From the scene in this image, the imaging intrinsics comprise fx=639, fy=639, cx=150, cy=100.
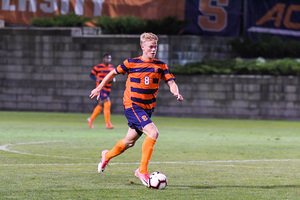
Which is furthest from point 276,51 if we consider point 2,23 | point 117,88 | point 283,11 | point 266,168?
point 266,168

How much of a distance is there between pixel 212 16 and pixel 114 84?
5.32 meters

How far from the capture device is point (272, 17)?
28.4 meters

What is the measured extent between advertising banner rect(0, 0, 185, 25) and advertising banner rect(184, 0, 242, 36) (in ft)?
1.61

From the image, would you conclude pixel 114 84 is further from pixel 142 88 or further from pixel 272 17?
pixel 142 88

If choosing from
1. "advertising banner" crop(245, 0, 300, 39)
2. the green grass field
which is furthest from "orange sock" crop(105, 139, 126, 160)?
"advertising banner" crop(245, 0, 300, 39)

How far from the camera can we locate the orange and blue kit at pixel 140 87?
8.46 metres

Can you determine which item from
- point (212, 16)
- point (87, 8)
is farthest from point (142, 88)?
point (87, 8)

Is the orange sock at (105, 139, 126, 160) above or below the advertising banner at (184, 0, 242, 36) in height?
below

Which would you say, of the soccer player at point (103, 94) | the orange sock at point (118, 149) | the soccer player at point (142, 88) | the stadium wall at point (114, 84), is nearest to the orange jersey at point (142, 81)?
the soccer player at point (142, 88)

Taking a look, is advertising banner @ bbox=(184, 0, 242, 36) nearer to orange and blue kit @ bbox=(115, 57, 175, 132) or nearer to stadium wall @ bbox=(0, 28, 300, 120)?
stadium wall @ bbox=(0, 28, 300, 120)

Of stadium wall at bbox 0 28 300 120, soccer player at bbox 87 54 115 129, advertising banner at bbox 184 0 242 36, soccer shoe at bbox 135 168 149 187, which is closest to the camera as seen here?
soccer shoe at bbox 135 168 149 187

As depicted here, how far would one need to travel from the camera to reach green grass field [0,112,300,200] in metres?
7.37

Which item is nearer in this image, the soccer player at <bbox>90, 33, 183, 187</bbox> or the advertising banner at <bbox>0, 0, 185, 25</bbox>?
the soccer player at <bbox>90, 33, 183, 187</bbox>

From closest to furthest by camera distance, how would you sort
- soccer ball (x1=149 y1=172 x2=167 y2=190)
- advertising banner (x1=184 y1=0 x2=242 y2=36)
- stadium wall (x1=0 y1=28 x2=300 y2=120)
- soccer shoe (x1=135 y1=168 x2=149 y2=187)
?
soccer ball (x1=149 y1=172 x2=167 y2=190), soccer shoe (x1=135 y1=168 x2=149 y2=187), stadium wall (x1=0 y1=28 x2=300 y2=120), advertising banner (x1=184 y1=0 x2=242 y2=36)
